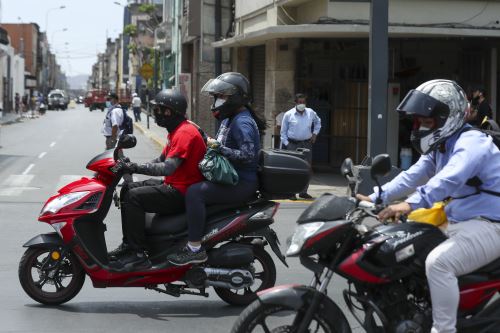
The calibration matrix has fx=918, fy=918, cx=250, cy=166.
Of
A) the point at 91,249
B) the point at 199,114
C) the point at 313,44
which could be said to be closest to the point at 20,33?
the point at 199,114

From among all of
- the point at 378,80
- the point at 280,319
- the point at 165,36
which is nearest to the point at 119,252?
the point at 280,319

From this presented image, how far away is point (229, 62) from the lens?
1134 inches

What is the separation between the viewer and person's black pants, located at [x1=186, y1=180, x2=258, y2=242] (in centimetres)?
699

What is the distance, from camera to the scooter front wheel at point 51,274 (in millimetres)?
7125

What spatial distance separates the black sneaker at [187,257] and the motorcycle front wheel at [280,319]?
221 centimetres

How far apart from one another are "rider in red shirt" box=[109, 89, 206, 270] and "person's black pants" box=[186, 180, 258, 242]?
0.53ft

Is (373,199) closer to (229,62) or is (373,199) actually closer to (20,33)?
(229,62)

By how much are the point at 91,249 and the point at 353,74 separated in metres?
14.6

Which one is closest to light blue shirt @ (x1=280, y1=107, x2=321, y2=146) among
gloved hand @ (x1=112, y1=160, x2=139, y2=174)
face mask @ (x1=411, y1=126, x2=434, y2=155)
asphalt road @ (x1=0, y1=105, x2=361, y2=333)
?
asphalt road @ (x1=0, y1=105, x2=361, y2=333)

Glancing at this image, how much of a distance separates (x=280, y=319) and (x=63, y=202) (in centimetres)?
283

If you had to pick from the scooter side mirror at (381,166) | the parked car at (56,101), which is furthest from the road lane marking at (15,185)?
the parked car at (56,101)

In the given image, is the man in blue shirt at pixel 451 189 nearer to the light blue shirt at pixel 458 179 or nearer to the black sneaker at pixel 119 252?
Answer: the light blue shirt at pixel 458 179

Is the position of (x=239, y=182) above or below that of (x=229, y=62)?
below

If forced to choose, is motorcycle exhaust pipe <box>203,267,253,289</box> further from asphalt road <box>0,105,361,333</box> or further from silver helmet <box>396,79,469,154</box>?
silver helmet <box>396,79,469,154</box>
